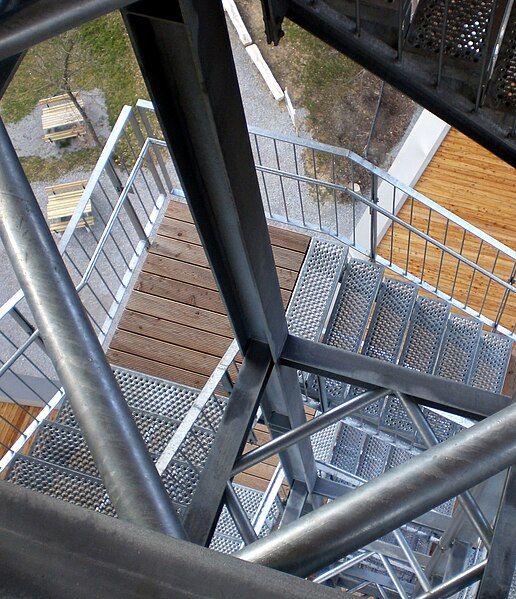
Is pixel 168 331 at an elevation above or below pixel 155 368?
above

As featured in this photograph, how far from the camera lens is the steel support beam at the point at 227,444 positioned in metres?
2.82

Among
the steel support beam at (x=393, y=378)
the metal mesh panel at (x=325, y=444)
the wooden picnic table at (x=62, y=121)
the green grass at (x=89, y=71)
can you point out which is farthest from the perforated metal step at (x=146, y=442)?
the green grass at (x=89, y=71)

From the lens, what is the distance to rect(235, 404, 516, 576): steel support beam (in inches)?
71.4

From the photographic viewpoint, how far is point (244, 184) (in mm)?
2320

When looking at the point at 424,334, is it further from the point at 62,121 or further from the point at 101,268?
the point at 62,121

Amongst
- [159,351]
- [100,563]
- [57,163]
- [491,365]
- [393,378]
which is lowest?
[100,563]

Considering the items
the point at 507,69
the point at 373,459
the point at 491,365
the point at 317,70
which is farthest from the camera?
the point at 317,70

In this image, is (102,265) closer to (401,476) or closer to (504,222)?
(504,222)

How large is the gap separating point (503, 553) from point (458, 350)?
10.6ft

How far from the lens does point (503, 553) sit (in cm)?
254

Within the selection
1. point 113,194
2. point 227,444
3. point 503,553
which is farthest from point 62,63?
point 503,553

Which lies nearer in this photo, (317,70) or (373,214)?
(373,214)

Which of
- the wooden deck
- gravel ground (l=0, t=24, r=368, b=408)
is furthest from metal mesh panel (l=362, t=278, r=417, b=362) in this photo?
gravel ground (l=0, t=24, r=368, b=408)

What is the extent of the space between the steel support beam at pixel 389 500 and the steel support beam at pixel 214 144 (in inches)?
36.7
